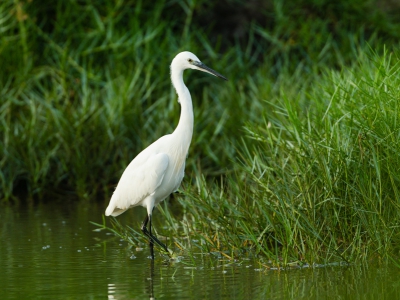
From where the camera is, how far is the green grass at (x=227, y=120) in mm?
5695

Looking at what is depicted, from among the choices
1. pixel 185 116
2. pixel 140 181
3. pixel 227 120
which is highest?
pixel 227 120

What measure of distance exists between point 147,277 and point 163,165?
108cm

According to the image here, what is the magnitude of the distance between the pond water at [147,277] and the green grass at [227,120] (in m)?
0.20

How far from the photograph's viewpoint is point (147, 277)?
560cm

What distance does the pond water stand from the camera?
16.4ft

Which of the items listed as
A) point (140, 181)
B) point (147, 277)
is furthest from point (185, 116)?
point (147, 277)

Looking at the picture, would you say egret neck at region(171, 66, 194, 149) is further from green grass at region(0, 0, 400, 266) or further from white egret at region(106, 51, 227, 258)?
green grass at region(0, 0, 400, 266)

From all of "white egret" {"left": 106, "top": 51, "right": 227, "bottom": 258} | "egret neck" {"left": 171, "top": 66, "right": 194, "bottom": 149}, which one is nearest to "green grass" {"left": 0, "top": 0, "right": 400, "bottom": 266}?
"white egret" {"left": 106, "top": 51, "right": 227, "bottom": 258}

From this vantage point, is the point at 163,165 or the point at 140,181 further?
the point at 140,181

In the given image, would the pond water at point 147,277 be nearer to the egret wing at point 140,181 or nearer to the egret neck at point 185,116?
the egret wing at point 140,181

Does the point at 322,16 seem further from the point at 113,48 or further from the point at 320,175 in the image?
the point at 320,175

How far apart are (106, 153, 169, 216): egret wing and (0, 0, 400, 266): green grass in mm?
225

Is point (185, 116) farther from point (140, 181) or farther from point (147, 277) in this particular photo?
point (147, 277)

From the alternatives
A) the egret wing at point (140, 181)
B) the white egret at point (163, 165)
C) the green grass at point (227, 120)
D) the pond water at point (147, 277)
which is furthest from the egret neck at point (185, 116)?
the pond water at point (147, 277)
